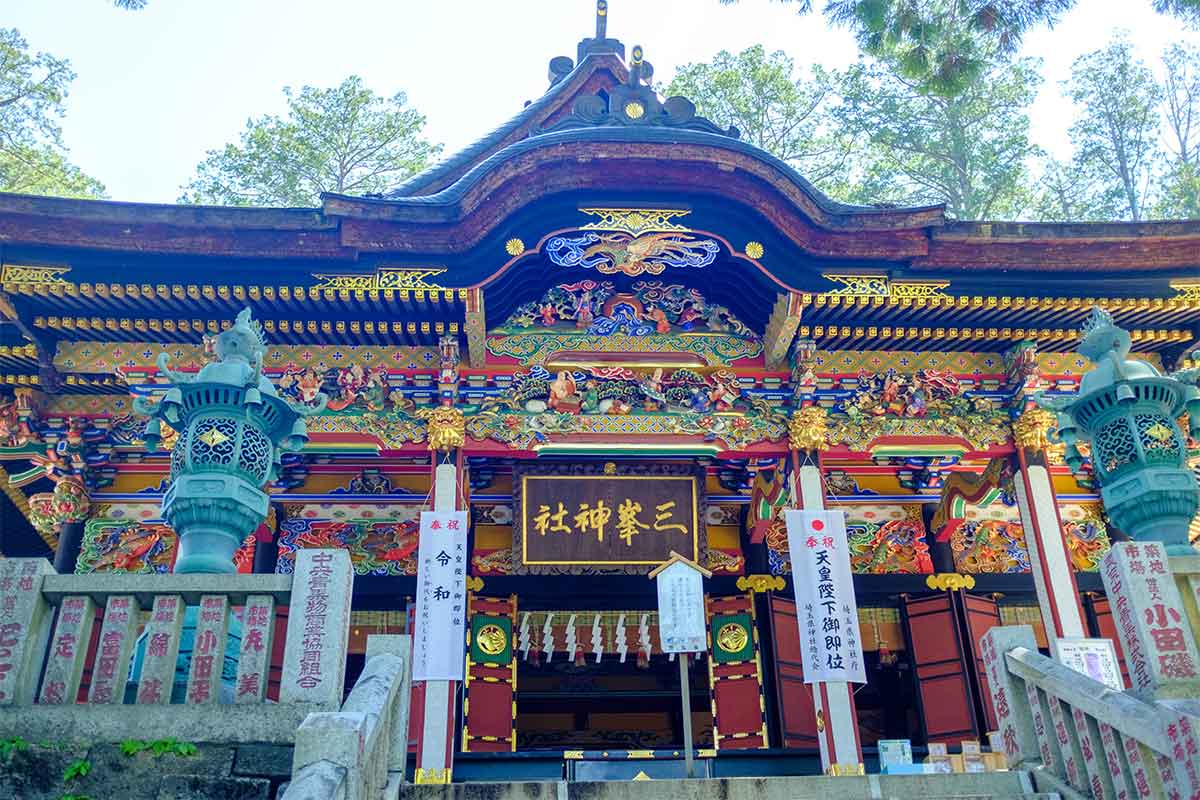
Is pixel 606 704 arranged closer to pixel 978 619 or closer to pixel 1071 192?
pixel 978 619

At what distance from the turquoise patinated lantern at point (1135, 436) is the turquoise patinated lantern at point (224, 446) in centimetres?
495

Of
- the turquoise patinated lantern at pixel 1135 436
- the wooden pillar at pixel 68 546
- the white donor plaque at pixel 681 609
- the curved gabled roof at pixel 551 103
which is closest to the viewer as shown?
the turquoise patinated lantern at pixel 1135 436

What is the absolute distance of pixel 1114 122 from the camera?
1925cm

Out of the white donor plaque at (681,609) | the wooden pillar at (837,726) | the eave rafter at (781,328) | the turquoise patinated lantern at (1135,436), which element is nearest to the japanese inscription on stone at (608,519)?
the eave rafter at (781,328)

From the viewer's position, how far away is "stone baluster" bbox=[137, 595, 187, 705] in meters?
4.96

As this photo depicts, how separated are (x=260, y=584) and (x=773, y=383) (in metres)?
6.10

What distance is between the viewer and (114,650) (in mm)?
5062

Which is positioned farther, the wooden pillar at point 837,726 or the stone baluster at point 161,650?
the wooden pillar at point 837,726

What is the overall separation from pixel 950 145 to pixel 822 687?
13320mm

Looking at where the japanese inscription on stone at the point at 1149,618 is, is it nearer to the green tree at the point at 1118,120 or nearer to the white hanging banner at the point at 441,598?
the white hanging banner at the point at 441,598

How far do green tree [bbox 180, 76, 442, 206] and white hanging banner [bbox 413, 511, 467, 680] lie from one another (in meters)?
11.4

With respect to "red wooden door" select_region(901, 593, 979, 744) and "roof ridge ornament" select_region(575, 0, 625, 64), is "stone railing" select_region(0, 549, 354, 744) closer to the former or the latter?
"red wooden door" select_region(901, 593, 979, 744)

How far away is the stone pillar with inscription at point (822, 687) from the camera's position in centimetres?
828

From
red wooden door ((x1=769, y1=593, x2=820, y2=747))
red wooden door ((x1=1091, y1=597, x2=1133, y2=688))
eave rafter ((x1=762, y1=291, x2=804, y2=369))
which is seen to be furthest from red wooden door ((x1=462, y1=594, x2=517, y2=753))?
red wooden door ((x1=1091, y1=597, x2=1133, y2=688))
